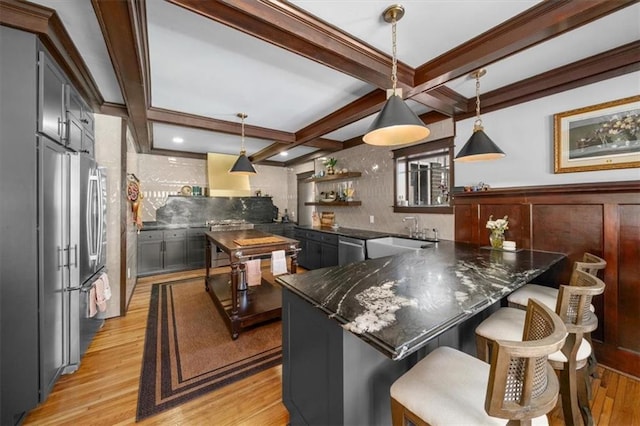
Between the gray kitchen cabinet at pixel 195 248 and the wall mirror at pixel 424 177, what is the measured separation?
13.2ft

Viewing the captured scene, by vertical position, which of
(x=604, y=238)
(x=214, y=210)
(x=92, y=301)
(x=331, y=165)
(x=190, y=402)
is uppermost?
(x=331, y=165)

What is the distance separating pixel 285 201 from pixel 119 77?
16.5 feet

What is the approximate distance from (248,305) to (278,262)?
632 millimetres

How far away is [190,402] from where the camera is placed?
5.67 feet

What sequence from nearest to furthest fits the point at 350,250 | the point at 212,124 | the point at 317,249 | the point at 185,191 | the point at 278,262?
the point at 278,262 → the point at 212,124 → the point at 350,250 → the point at 317,249 → the point at 185,191

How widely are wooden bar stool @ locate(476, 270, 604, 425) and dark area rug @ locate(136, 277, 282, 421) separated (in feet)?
5.55

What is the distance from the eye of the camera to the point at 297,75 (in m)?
2.39

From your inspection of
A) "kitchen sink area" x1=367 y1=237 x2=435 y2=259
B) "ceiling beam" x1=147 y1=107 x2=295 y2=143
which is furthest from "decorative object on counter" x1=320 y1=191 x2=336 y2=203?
"kitchen sink area" x1=367 y1=237 x2=435 y2=259

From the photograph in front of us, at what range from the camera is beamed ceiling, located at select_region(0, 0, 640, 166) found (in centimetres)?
153

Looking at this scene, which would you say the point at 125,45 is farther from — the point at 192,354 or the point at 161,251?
the point at 161,251

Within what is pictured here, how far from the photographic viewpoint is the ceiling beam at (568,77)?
1.97 metres

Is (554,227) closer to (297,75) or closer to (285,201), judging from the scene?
(297,75)

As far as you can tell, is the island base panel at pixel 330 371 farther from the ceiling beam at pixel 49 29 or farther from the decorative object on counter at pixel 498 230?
the ceiling beam at pixel 49 29

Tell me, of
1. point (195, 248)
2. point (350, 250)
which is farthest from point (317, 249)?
point (195, 248)
